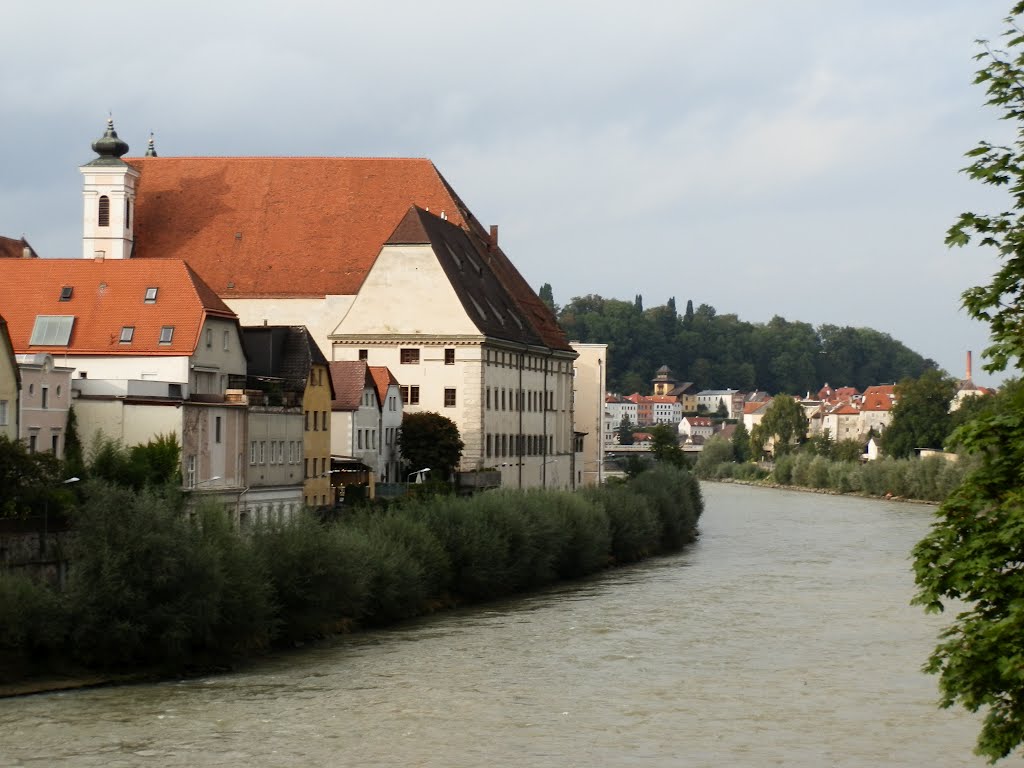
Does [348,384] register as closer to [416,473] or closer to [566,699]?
[416,473]

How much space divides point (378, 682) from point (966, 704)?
685 inches

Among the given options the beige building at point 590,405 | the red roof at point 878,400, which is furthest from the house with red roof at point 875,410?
the beige building at point 590,405

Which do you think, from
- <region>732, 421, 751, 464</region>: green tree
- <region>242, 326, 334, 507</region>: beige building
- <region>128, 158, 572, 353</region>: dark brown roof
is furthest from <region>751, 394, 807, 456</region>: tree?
<region>242, 326, 334, 507</region>: beige building

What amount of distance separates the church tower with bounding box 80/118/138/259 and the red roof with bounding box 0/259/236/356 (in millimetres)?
20144

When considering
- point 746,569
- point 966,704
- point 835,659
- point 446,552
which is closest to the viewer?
point 966,704

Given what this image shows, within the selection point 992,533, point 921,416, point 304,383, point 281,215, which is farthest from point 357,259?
point 921,416

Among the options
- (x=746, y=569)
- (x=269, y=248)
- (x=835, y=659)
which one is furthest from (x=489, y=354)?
(x=835, y=659)

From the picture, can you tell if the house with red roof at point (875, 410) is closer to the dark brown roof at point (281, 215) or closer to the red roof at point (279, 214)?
the dark brown roof at point (281, 215)

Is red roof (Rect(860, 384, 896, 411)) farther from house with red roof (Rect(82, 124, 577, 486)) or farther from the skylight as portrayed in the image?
the skylight

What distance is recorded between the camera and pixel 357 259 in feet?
233

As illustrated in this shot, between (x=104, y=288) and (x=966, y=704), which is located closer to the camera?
(x=966, y=704)

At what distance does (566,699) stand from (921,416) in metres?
103

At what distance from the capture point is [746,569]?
182ft

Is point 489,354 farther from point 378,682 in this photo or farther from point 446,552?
point 378,682
